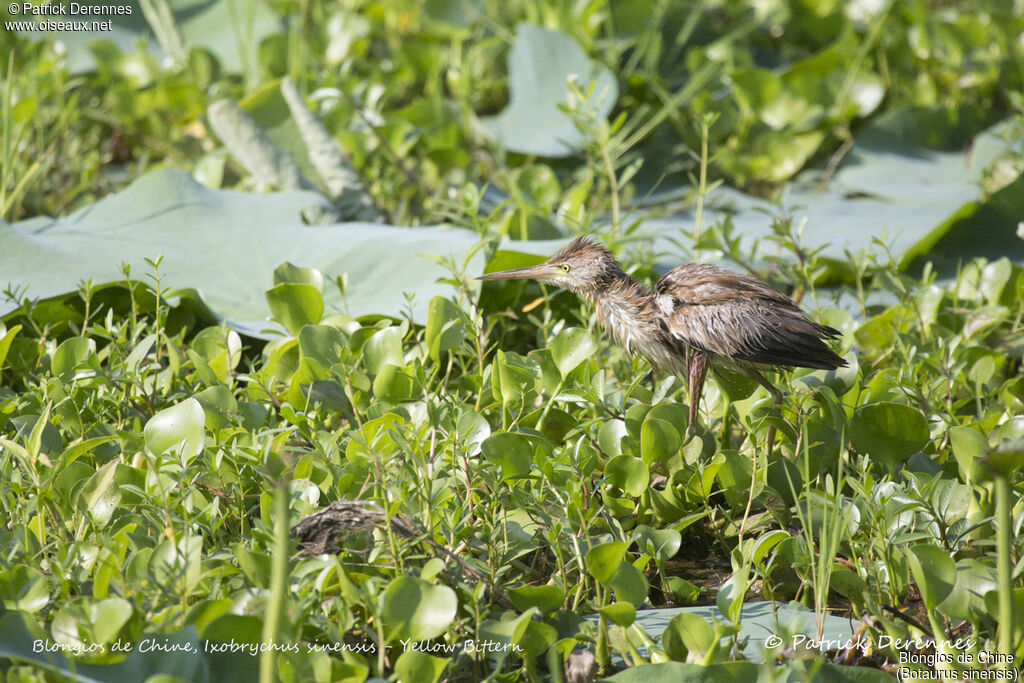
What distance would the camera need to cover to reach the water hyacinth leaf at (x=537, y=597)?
210 cm

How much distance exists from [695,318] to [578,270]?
0.47 meters

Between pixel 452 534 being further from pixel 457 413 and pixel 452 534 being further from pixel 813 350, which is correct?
pixel 813 350

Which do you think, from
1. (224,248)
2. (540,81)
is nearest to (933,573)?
(224,248)

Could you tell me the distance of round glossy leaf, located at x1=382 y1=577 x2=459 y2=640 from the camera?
188 cm

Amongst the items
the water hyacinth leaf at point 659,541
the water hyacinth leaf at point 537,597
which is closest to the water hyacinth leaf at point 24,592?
the water hyacinth leaf at point 537,597

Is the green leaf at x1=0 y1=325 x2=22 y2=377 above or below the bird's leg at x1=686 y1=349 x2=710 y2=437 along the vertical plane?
above

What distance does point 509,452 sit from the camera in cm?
248

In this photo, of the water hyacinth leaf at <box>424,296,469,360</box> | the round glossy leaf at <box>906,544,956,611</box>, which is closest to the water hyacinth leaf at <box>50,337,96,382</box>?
the water hyacinth leaf at <box>424,296,469,360</box>

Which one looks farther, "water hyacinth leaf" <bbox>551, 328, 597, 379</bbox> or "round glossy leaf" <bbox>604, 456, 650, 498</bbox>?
"water hyacinth leaf" <bbox>551, 328, 597, 379</bbox>

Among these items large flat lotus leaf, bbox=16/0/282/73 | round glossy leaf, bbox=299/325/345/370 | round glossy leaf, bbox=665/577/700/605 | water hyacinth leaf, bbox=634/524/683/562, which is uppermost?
large flat lotus leaf, bbox=16/0/282/73

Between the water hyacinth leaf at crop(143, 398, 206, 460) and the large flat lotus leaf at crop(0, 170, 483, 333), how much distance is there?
850 mm

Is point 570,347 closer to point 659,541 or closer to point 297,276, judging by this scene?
point 659,541

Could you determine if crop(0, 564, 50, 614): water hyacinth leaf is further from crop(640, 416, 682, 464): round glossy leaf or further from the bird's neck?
the bird's neck

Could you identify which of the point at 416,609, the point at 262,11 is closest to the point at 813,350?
the point at 416,609
